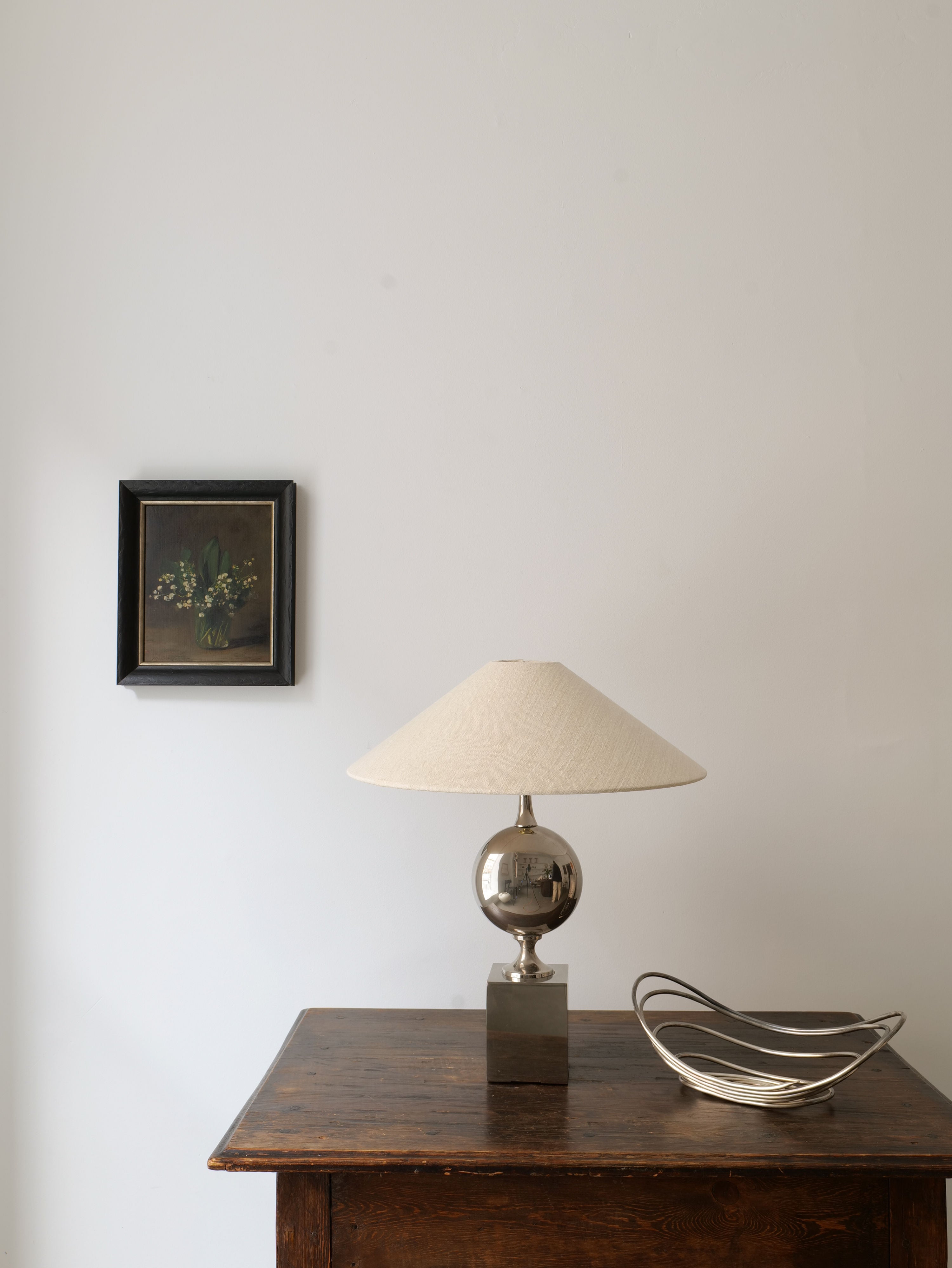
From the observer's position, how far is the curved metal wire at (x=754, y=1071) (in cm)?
112

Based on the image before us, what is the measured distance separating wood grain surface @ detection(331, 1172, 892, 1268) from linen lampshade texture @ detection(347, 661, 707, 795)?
446 mm

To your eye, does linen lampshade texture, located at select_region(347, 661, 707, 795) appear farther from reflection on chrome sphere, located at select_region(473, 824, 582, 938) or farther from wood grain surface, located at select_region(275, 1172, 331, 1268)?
wood grain surface, located at select_region(275, 1172, 331, 1268)

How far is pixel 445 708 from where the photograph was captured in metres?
1.20

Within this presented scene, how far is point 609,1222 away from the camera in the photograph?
3.53 feet

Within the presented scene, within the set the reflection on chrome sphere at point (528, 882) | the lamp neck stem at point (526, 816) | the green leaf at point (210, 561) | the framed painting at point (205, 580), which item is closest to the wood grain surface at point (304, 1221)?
the reflection on chrome sphere at point (528, 882)

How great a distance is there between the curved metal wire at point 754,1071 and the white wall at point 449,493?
26 centimetres

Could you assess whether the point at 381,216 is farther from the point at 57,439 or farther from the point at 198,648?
the point at 198,648

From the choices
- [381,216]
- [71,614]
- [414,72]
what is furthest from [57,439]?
[414,72]

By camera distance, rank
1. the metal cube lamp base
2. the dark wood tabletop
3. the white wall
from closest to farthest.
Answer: the dark wood tabletop → the metal cube lamp base → the white wall

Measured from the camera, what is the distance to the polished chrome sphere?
4.00ft

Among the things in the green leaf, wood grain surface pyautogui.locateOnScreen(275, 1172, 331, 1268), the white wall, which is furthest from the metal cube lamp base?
the green leaf

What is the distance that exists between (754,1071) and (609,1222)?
0.27 m

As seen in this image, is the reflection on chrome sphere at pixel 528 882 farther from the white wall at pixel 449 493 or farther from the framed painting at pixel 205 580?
the framed painting at pixel 205 580

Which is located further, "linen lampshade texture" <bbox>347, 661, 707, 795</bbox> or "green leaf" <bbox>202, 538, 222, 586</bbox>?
"green leaf" <bbox>202, 538, 222, 586</bbox>
